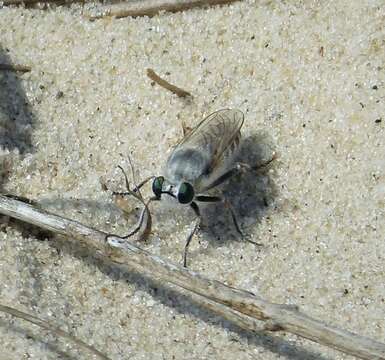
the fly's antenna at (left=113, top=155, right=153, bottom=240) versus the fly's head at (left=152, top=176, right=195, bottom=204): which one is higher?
the fly's head at (left=152, top=176, right=195, bottom=204)

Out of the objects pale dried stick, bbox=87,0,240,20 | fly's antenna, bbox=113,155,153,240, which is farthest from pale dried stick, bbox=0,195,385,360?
pale dried stick, bbox=87,0,240,20

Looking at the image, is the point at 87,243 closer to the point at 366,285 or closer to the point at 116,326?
the point at 116,326

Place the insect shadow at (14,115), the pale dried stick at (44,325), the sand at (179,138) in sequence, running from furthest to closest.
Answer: the insect shadow at (14,115)
the sand at (179,138)
the pale dried stick at (44,325)

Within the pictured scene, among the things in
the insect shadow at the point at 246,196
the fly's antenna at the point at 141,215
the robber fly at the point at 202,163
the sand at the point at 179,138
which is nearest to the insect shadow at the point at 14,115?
the sand at the point at 179,138

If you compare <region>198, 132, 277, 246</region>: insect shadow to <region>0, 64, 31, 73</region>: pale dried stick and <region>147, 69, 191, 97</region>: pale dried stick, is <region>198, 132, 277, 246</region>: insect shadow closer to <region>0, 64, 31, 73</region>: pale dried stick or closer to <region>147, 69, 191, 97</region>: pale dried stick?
<region>147, 69, 191, 97</region>: pale dried stick

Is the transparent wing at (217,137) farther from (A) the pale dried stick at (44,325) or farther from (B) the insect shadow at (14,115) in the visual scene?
(A) the pale dried stick at (44,325)

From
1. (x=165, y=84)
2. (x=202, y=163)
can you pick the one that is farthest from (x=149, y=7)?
(x=202, y=163)

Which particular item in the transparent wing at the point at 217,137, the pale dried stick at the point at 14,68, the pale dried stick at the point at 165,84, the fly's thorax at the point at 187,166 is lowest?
the fly's thorax at the point at 187,166
